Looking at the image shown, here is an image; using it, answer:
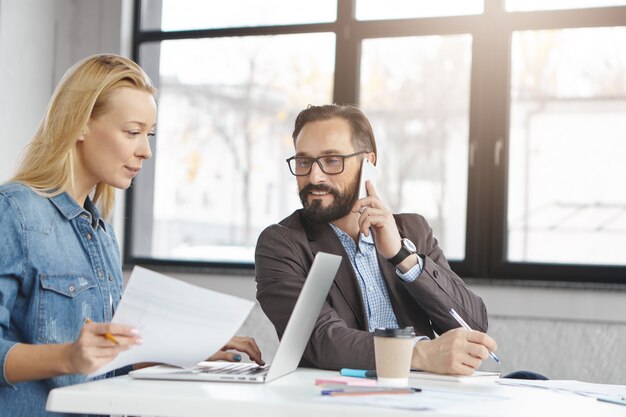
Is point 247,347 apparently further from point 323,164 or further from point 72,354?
point 323,164

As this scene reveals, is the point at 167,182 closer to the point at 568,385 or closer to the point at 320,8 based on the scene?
the point at 320,8

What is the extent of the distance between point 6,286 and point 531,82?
2940 millimetres

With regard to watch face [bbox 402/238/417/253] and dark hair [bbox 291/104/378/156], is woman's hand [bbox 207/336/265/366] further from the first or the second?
dark hair [bbox 291/104/378/156]

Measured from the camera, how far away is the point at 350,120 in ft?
8.31

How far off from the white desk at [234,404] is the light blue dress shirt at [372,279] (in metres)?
0.75

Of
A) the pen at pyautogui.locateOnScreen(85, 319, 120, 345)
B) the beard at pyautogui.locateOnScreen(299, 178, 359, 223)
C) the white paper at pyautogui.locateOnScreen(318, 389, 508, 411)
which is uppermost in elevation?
the beard at pyautogui.locateOnScreen(299, 178, 359, 223)

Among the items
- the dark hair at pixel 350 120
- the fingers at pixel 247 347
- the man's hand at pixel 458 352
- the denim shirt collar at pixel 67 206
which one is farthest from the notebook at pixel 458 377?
the dark hair at pixel 350 120

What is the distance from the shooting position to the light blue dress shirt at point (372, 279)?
7.22ft

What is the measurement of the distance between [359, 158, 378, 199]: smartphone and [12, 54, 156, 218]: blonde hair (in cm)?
74

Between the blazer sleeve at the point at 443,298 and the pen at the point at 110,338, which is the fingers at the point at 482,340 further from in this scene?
the pen at the point at 110,338

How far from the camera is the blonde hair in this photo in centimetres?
171

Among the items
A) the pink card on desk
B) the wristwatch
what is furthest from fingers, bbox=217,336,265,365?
the wristwatch

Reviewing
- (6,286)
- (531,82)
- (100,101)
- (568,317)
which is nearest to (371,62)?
(531,82)

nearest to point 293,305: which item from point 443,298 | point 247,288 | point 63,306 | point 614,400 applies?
point 443,298
